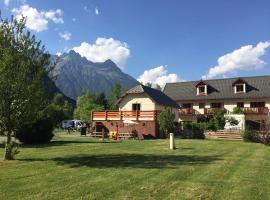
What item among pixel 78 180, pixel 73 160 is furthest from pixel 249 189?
pixel 73 160

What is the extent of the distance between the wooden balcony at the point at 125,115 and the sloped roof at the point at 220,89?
22.4 m

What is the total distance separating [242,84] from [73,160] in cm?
4837

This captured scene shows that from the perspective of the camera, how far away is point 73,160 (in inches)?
730

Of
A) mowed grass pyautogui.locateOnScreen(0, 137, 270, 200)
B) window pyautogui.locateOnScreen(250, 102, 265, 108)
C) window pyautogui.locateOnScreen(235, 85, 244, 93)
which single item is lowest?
mowed grass pyautogui.locateOnScreen(0, 137, 270, 200)

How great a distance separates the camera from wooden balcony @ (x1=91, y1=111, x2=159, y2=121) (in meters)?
43.0

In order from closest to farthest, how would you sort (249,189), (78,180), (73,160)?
(249,189), (78,180), (73,160)

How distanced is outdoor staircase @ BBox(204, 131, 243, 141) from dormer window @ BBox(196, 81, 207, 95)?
78.5 feet

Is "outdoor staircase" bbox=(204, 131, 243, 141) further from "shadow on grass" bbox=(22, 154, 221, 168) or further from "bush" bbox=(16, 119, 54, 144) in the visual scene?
"shadow on grass" bbox=(22, 154, 221, 168)

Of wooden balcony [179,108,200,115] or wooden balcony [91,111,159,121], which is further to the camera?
wooden balcony [179,108,200,115]

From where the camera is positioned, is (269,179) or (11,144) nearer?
(269,179)

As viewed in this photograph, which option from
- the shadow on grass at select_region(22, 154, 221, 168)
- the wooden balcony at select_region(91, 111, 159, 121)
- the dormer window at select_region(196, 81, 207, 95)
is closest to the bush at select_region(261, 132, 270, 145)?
the wooden balcony at select_region(91, 111, 159, 121)

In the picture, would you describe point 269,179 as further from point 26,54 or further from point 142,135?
point 142,135

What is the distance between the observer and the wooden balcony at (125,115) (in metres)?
43.0

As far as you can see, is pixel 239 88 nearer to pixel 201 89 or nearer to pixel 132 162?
pixel 201 89
